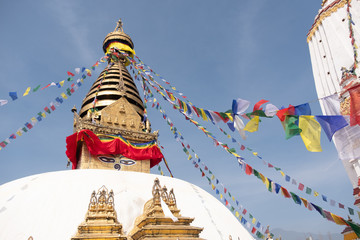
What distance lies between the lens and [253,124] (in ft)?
16.2

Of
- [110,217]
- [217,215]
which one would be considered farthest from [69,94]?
[217,215]

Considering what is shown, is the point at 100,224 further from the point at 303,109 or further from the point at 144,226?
the point at 303,109

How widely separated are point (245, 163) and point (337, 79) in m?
12.1

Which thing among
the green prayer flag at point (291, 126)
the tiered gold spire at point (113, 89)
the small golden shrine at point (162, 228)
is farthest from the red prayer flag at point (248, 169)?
the tiered gold spire at point (113, 89)

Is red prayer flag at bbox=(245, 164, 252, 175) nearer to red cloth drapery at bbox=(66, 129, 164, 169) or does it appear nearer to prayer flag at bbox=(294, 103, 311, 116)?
prayer flag at bbox=(294, 103, 311, 116)

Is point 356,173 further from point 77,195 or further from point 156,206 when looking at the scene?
point 77,195

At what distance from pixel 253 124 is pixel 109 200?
407cm

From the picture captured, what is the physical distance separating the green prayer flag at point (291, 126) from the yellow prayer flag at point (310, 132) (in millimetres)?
71

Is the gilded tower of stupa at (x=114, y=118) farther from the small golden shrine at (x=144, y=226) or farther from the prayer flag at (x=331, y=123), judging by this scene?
the prayer flag at (x=331, y=123)

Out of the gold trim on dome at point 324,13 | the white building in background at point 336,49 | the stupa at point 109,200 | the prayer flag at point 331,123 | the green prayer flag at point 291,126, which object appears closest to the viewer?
the prayer flag at point 331,123

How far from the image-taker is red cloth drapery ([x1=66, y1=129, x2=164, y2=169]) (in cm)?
1113

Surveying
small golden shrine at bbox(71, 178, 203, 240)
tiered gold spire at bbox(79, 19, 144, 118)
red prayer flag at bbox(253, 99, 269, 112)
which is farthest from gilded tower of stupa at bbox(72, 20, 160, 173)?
red prayer flag at bbox(253, 99, 269, 112)

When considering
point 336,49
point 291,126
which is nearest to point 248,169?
point 291,126

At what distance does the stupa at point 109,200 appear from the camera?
5.55 m
